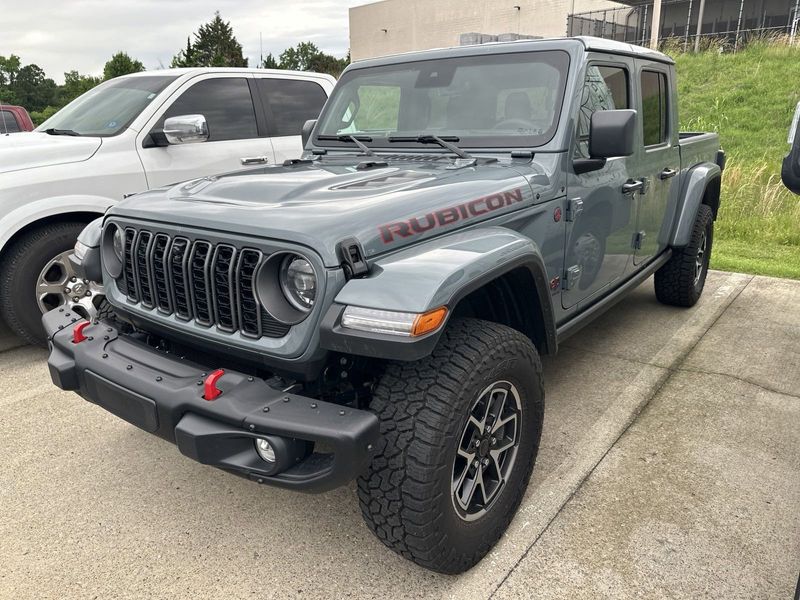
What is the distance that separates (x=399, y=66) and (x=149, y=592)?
114 inches

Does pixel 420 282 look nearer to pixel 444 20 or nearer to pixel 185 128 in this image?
pixel 185 128

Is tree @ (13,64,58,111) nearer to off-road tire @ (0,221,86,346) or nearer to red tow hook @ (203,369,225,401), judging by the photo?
off-road tire @ (0,221,86,346)

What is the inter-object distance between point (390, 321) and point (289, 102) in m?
4.35

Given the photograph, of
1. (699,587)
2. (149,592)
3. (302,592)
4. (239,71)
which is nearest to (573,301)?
(699,587)

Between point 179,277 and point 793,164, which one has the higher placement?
point 793,164

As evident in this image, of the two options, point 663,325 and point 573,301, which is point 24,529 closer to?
point 573,301

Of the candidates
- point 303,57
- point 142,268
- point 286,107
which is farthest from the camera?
point 303,57

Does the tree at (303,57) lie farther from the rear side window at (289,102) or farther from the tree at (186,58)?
the rear side window at (289,102)

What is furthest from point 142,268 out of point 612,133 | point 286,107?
point 286,107

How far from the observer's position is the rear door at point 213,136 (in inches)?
188

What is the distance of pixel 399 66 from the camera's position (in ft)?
11.9

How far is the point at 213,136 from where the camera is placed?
5.17 meters

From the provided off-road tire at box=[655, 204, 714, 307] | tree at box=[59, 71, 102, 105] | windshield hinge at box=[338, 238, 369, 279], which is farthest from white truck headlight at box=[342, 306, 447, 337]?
tree at box=[59, 71, 102, 105]

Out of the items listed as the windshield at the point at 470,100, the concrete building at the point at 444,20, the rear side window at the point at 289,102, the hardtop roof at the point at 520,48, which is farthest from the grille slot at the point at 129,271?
the concrete building at the point at 444,20
